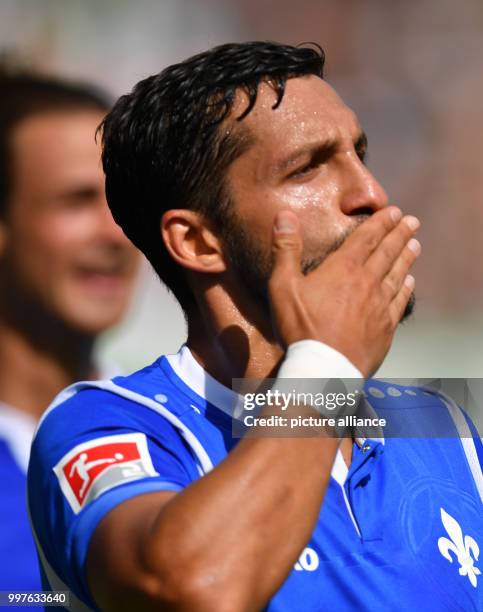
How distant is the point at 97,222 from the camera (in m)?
2.90

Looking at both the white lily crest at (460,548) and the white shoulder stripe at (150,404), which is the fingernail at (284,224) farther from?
the white lily crest at (460,548)

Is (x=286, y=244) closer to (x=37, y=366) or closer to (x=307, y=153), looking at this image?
(x=307, y=153)

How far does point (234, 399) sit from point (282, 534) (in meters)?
0.45

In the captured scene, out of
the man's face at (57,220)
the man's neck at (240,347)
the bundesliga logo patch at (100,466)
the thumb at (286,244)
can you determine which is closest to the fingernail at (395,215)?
the thumb at (286,244)

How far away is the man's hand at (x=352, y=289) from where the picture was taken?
1373 mm

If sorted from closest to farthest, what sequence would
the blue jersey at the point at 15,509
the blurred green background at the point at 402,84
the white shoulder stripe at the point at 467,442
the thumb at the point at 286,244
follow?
the thumb at the point at 286,244, the white shoulder stripe at the point at 467,442, the blue jersey at the point at 15,509, the blurred green background at the point at 402,84

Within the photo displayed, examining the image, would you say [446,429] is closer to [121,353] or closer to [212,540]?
[212,540]

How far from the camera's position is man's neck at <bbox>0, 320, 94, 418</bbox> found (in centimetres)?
287

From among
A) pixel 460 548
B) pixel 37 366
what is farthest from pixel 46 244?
pixel 460 548

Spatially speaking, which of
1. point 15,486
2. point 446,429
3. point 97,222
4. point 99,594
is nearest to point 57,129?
point 97,222

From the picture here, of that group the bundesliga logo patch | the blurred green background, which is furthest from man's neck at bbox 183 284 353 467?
the blurred green background

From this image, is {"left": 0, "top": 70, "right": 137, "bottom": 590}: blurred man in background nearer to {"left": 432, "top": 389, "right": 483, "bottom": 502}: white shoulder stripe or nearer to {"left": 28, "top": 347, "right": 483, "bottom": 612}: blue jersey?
{"left": 28, "top": 347, "right": 483, "bottom": 612}: blue jersey

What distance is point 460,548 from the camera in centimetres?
159

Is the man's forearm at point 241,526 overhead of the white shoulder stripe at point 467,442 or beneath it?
beneath
